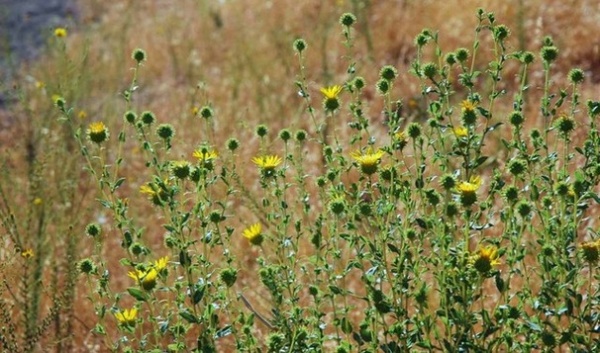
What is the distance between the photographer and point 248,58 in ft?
17.0

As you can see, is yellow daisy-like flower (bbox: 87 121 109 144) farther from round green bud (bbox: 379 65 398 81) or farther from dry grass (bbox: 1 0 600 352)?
dry grass (bbox: 1 0 600 352)

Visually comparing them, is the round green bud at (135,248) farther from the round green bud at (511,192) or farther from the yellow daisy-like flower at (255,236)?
the round green bud at (511,192)

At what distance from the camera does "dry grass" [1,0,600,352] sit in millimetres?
4707

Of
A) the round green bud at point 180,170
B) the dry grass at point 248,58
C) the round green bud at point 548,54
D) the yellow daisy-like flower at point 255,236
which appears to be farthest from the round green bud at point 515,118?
the dry grass at point 248,58

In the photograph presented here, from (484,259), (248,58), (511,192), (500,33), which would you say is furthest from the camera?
(248,58)

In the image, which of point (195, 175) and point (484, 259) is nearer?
point (484, 259)

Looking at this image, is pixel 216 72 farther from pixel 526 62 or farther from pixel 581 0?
pixel 526 62

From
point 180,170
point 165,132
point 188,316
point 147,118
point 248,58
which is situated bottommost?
point 188,316

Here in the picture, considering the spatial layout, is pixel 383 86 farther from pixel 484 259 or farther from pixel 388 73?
pixel 484 259

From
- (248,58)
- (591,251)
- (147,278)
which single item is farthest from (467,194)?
(248,58)

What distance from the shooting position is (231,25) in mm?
6445

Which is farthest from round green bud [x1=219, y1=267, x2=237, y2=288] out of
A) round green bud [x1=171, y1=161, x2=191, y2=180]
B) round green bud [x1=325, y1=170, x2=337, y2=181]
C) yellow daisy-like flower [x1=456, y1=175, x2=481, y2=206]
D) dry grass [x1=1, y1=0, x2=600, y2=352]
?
dry grass [x1=1, y1=0, x2=600, y2=352]

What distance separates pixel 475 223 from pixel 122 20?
16.9ft

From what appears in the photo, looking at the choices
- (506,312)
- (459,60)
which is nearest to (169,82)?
(459,60)
